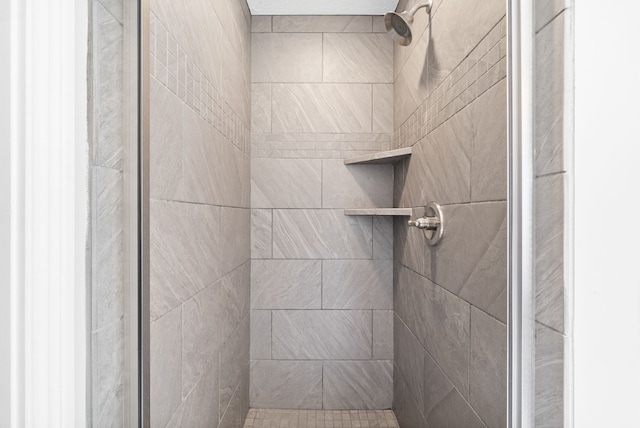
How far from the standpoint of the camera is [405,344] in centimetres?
183

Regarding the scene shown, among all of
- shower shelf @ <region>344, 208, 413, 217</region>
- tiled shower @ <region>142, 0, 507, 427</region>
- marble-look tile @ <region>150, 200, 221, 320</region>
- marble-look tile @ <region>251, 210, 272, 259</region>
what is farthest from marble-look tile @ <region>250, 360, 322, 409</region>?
marble-look tile @ <region>150, 200, 221, 320</region>

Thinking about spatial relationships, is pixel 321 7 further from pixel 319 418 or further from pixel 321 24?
pixel 319 418

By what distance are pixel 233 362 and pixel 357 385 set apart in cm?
76

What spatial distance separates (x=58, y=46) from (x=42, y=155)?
0.44 feet

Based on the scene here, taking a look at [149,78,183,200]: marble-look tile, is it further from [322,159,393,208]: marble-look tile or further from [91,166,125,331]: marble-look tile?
[322,159,393,208]: marble-look tile

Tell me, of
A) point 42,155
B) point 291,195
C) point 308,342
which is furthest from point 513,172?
point 308,342

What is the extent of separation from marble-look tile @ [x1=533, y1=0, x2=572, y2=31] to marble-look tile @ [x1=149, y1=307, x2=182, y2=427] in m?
0.87

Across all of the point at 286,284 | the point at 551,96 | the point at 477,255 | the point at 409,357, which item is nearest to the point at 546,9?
the point at 551,96

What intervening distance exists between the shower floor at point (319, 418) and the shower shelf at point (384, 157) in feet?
4.19

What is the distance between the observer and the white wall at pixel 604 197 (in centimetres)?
57

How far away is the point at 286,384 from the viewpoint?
2.09 m

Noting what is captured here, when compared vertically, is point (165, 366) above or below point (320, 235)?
below

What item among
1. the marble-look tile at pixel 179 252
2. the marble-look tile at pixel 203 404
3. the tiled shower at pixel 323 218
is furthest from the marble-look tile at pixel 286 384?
the marble-look tile at pixel 179 252

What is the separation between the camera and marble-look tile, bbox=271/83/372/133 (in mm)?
Result: 2070
